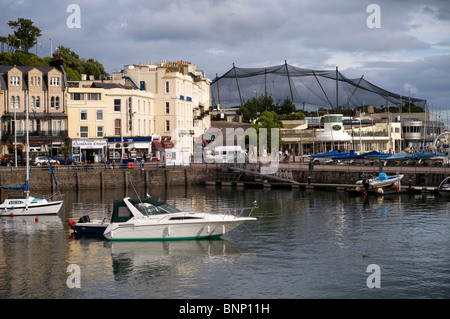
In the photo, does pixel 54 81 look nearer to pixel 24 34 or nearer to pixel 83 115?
pixel 83 115

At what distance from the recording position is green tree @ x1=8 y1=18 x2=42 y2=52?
119312 millimetres

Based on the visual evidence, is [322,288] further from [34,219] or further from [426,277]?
[34,219]

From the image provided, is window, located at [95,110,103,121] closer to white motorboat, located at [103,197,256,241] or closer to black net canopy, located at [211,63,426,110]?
white motorboat, located at [103,197,256,241]

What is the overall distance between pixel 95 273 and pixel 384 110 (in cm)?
16018

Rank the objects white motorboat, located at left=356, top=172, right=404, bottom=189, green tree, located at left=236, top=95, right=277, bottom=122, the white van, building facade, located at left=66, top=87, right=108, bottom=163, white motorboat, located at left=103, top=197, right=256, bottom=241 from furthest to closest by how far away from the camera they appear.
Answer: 1. green tree, located at left=236, top=95, right=277, bottom=122
2. building facade, located at left=66, top=87, right=108, bottom=163
3. the white van
4. white motorboat, located at left=356, top=172, right=404, bottom=189
5. white motorboat, located at left=103, top=197, right=256, bottom=241

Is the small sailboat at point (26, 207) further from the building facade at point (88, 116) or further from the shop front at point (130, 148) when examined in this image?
the building facade at point (88, 116)

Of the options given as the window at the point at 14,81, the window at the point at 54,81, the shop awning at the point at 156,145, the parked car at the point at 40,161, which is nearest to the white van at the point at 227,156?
the shop awning at the point at 156,145

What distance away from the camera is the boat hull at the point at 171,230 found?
3575cm

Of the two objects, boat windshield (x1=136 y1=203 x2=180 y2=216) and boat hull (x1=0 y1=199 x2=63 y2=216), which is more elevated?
boat windshield (x1=136 y1=203 x2=180 y2=216)

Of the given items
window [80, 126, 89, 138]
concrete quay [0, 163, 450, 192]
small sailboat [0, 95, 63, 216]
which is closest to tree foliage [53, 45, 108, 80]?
window [80, 126, 89, 138]

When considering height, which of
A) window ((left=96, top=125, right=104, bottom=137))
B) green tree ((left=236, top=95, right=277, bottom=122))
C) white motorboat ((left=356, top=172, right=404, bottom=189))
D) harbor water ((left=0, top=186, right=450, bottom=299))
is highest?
green tree ((left=236, top=95, right=277, bottom=122))

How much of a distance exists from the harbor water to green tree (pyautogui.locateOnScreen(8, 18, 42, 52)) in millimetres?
79887

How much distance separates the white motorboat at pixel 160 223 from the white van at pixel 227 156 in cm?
4254

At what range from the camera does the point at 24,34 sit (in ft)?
394
